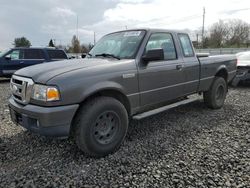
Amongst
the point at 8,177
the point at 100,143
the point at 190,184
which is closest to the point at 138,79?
the point at 100,143

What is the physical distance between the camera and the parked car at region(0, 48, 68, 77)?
1116cm

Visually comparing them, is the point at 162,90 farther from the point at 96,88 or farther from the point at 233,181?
the point at 233,181

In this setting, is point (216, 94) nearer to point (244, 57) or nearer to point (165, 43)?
point (165, 43)

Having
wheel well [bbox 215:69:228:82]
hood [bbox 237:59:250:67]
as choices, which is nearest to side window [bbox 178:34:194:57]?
wheel well [bbox 215:69:228:82]

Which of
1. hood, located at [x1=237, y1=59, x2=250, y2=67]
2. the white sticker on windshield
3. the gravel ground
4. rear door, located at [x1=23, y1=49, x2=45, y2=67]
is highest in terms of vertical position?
rear door, located at [x1=23, y1=49, x2=45, y2=67]

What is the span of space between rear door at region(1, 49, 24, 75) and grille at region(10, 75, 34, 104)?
8728 mm

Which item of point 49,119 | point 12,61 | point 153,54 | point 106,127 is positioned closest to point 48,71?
point 49,119

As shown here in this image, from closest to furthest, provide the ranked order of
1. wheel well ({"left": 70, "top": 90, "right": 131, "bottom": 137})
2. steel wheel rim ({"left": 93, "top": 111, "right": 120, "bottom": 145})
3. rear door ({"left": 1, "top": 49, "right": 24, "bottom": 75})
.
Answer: wheel well ({"left": 70, "top": 90, "right": 131, "bottom": 137}) < steel wheel rim ({"left": 93, "top": 111, "right": 120, "bottom": 145}) < rear door ({"left": 1, "top": 49, "right": 24, "bottom": 75})

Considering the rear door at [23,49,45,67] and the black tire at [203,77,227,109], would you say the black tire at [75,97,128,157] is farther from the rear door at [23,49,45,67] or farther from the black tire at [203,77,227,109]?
the rear door at [23,49,45,67]

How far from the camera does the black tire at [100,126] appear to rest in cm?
301

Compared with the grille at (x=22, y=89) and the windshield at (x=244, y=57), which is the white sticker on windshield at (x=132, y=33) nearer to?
the grille at (x=22, y=89)

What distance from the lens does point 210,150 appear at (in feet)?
11.4

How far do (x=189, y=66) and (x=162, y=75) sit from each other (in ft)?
3.05

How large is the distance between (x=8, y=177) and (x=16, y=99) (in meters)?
1.07
